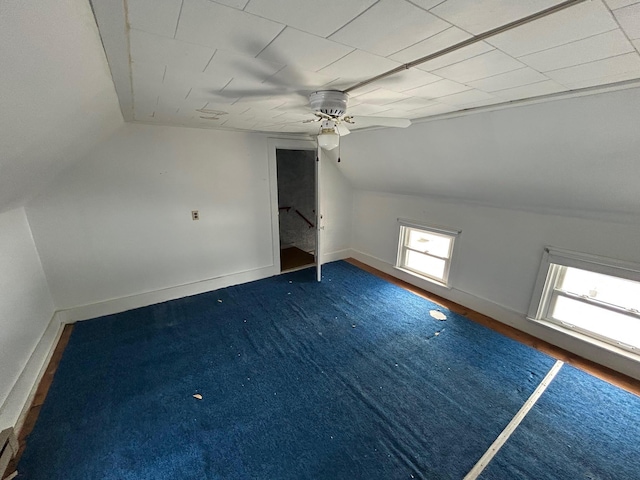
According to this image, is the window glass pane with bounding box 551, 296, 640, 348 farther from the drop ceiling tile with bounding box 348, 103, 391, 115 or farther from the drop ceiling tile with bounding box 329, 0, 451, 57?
the drop ceiling tile with bounding box 329, 0, 451, 57

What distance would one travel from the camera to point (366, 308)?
3.27m

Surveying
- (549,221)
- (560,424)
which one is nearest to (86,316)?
(560,424)

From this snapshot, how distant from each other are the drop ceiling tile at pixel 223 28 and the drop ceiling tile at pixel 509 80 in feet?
3.77

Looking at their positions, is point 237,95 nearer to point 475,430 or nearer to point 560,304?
point 475,430

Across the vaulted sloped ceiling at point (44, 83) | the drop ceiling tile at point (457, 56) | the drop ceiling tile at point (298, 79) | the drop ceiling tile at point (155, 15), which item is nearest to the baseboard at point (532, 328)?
the drop ceiling tile at point (457, 56)

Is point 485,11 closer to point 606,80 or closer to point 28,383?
point 606,80

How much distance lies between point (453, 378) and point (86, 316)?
3724 millimetres

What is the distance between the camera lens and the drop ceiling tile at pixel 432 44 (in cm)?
97

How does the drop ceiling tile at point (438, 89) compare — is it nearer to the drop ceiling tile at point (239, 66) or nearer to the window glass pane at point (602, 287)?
the drop ceiling tile at point (239, 66)

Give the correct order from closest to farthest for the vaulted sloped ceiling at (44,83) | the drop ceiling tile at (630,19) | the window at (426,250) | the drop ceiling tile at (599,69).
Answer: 1. the vaulted sloped ceiling at (44,83)
2. the drop ceiling tile at (630,19)
3. the drop ceiling tile at (599,69)
4. the window at (426,250)

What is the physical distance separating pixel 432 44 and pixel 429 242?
10.2 feet

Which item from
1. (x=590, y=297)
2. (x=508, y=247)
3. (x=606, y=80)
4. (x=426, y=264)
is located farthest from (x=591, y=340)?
(x=606, y=80)

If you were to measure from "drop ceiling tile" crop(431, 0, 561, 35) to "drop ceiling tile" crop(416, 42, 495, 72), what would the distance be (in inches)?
5.9

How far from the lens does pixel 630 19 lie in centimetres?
85
